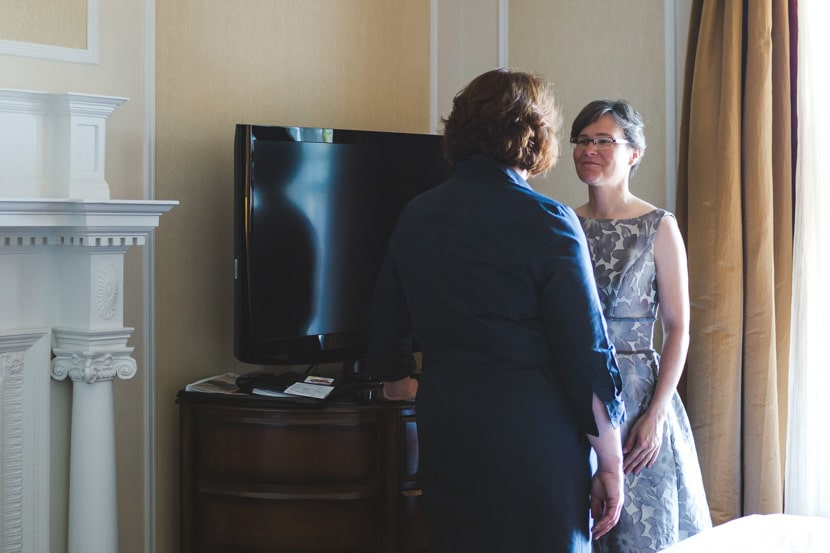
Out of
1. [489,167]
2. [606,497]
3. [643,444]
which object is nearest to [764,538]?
[606,497]

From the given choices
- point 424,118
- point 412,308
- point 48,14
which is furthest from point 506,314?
point 424,118

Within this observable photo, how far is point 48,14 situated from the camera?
266cm

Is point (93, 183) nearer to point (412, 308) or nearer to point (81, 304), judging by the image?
point (81, 304)

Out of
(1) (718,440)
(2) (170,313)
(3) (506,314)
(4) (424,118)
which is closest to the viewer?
(3) (506,314)

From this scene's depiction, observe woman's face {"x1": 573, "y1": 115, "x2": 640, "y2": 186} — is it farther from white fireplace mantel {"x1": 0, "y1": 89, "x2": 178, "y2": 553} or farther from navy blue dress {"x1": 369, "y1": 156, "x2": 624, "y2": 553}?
white fireplace mantel {"x1": 0, "y1": 89, "x2": 178, "y2": 553}

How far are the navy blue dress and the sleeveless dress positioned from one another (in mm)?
464

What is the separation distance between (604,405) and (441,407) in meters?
0.30

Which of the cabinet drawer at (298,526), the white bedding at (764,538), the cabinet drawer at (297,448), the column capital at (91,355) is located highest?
the column capital at (91,355)

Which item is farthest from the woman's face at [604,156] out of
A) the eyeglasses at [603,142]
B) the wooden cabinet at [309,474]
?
the wooden cabinet at [309,474]

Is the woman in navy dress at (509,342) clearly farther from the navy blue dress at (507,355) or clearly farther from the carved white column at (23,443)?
the carved white column at (23,443)

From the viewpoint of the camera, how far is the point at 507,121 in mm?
1692

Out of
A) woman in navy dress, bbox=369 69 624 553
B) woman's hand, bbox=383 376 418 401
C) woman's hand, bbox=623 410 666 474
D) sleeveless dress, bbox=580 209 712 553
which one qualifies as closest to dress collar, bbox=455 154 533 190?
woman in navy dress, bbox=369 69 624 553

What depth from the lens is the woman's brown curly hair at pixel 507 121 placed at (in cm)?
169

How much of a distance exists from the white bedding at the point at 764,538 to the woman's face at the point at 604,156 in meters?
0.91
